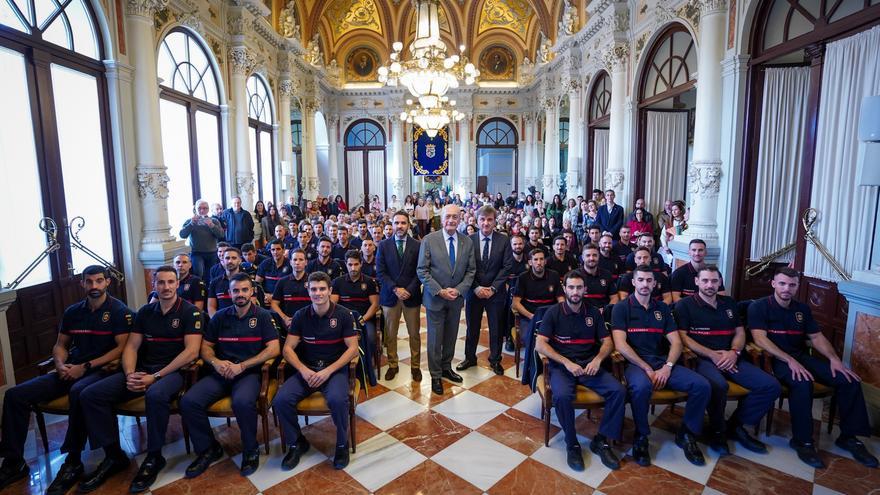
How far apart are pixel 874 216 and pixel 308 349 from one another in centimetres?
440

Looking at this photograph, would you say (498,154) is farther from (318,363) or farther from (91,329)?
(91,329)

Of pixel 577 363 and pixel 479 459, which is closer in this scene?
pixel 479 459

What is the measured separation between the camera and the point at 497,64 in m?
16.2

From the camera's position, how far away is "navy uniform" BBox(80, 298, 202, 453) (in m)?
2.71

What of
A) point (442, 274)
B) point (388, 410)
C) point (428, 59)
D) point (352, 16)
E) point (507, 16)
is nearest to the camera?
point (388, 410)

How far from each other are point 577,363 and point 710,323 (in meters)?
0.99

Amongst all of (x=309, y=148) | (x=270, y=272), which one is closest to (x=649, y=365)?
(x=270, y=272)

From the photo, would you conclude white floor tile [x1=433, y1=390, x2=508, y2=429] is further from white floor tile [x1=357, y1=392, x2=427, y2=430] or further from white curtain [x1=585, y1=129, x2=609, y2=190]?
white curtain [x1=585, y1=129, x2=609, y2=190]

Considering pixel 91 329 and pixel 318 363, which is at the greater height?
pixel 91 329

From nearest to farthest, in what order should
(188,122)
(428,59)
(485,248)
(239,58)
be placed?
(485,248), (188,122), (428,59), (239,58)

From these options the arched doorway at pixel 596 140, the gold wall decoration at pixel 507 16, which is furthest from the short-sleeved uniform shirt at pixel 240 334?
the gold wall decoration at pixel 507 16

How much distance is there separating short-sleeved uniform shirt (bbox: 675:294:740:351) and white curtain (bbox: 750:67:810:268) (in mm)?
2312

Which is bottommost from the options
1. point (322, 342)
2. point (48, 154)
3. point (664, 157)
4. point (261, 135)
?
point (322, 342)

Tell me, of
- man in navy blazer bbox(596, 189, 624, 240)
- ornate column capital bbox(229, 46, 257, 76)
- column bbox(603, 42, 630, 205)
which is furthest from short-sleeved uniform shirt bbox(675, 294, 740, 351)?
ornate column capital bbox(229, 46, 257, 76)
